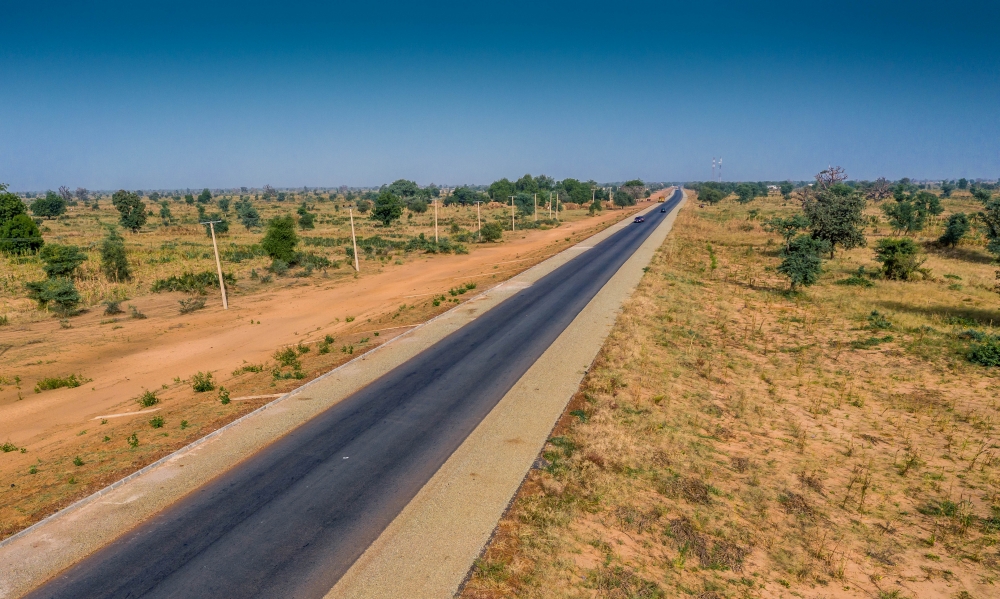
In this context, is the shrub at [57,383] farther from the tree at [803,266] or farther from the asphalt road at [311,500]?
the tree at [803,266]

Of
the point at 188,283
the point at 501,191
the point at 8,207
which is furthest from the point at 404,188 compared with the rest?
the point at 188,283

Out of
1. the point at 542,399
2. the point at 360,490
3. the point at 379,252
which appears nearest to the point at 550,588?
the point at 360,490

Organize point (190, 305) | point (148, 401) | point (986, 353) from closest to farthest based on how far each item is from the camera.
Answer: point (148, 401) < point (986, 353) < point (190, 305)

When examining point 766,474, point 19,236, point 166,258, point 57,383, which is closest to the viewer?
point 766,474

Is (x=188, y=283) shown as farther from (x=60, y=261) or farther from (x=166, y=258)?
(x=166, y=258)

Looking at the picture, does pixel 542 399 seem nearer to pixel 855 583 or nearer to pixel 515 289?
pixel 855 583
